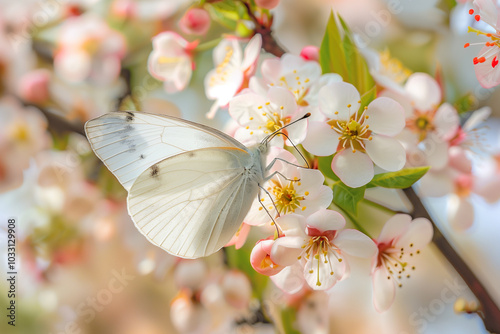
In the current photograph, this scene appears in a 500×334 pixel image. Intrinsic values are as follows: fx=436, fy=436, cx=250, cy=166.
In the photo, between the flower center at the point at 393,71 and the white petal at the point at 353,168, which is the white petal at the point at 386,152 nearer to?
the white petal at the point at 353,168

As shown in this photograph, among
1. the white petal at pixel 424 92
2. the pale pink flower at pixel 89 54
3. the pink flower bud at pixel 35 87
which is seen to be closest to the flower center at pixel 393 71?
the white petal at pixel 424 92

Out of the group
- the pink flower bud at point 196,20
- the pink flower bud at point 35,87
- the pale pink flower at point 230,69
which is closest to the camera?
the pale pink flower at point 230,69

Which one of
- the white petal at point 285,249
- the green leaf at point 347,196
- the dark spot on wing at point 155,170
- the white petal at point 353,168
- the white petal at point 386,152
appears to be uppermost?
the white petal at point 386,152

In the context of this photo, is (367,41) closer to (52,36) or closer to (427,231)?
(427,231)

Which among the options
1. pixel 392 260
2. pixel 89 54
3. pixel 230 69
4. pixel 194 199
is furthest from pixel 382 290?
pixel 89 54

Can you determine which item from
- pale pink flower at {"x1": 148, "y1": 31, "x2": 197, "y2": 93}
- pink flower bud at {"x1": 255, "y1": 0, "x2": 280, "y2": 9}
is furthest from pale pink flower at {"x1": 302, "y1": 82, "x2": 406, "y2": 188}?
pale pink flower at {"x1": 148, "y1": 31, "x2": 197, "y2": 93}

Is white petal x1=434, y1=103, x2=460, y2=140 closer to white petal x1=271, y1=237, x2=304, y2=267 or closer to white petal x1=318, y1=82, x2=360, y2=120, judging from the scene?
white petal x1=318, y1=82, x2=360, y2=120
